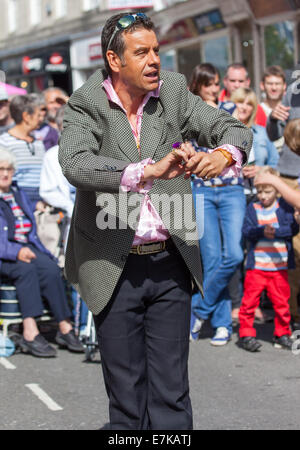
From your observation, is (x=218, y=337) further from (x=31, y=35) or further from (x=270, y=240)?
(x=31, y=35)

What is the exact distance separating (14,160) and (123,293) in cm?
387

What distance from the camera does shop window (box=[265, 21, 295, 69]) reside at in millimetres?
17953

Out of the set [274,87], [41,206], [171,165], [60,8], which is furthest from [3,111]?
[60,8]

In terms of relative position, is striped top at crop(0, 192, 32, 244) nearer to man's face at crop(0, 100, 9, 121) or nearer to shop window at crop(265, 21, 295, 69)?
man's face at crop(0, 100, 9, 121)

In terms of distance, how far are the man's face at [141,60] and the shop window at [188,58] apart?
1942 cm

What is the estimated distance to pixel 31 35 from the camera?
34.1 meters

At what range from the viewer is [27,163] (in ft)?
27.2

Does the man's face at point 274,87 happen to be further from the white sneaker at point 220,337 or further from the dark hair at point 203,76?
the white sneaker at point 220,337

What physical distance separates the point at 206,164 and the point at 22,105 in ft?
18.4

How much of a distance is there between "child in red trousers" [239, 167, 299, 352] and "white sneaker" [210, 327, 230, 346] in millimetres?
213

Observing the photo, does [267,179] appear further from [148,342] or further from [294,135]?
[294,135]

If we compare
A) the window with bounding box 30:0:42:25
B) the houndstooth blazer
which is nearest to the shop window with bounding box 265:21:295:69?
the houndstooth blazer
